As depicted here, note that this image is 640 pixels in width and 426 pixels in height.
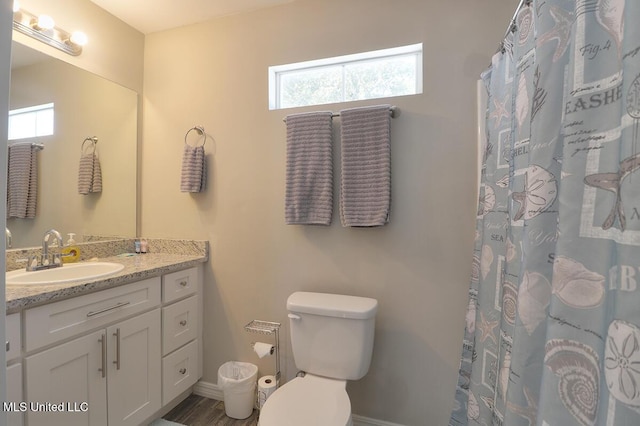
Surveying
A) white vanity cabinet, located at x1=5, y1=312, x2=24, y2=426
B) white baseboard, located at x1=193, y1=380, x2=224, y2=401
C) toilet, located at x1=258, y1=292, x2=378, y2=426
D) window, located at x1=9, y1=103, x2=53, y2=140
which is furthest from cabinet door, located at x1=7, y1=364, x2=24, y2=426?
window, located at x1=9, y1=103, x2=53, y2=140

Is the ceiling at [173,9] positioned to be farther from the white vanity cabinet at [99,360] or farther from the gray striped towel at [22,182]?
the white vanity cabinet at [99,360]

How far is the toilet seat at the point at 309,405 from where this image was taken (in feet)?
3.79

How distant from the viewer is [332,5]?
1728 millimetres

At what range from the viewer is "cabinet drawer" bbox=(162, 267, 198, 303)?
1694 millimetres

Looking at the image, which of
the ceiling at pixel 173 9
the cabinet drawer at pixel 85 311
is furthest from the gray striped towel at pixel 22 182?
the ceiling at pixel 173 9

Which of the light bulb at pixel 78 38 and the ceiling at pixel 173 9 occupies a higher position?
the ceiling at pixel 173 9

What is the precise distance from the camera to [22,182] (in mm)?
1559

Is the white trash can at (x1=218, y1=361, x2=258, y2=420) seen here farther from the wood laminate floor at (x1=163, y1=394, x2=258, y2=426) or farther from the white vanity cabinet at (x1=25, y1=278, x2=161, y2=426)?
the white vanity cabinet at (x1=25, y1=278, x2=161, y2=426)

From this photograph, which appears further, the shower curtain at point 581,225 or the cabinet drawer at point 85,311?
the cabinet drawer at point 85,311

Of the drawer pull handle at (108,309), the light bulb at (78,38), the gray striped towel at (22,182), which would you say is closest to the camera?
the drawer pull handle at (108,309)

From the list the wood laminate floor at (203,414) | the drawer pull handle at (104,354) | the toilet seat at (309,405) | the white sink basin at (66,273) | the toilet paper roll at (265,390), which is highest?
the white sink basin at (66,273)

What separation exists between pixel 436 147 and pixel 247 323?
60.6 inches

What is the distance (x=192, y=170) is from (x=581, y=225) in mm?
1910

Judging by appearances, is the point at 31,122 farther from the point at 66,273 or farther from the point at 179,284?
the point at 179,284
